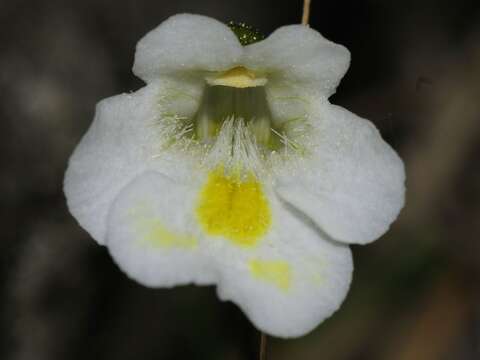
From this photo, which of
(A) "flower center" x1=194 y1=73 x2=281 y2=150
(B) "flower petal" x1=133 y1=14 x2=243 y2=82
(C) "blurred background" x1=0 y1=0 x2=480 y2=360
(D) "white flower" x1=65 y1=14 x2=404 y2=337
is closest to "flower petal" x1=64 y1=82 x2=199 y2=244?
(D) "white flower" x1=65 y1=14 x2=404 y2=337

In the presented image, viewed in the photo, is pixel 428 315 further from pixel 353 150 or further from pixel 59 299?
pixel 353 150

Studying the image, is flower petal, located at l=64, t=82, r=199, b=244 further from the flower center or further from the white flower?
the flower center

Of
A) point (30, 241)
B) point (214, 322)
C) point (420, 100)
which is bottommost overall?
point (214, 322)

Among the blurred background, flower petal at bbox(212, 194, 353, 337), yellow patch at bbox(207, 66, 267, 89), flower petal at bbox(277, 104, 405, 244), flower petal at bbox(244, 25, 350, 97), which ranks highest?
flower petal at bbox(244, 25, 350, 97)

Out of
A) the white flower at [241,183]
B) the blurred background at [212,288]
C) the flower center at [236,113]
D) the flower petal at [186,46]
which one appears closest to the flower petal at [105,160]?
the white flower at [241,183]

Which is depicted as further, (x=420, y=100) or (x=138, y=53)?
(x=420, y=100)

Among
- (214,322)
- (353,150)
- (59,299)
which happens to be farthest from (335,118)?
(59,299)

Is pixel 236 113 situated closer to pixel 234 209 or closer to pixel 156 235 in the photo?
pixel 234 209

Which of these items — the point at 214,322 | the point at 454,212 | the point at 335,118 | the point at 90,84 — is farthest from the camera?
the point at 454,212

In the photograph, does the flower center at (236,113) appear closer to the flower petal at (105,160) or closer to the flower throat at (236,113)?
the flower throat at (236,113)
